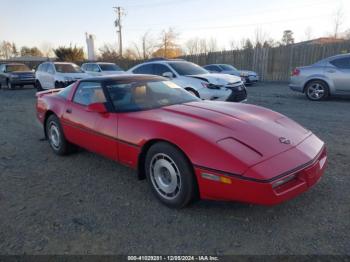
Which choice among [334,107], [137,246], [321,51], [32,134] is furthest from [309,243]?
[321,51]

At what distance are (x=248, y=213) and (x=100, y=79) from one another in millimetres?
2648

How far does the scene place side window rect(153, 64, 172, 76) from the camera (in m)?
8.70

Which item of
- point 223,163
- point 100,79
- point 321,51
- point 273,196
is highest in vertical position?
point 321,51

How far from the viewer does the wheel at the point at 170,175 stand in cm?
269

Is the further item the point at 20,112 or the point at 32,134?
the point at 20,112

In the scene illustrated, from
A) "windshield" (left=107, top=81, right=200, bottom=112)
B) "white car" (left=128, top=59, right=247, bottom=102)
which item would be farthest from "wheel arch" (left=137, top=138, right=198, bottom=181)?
"white car" (left=128, top=59, right=247, bottom=102)

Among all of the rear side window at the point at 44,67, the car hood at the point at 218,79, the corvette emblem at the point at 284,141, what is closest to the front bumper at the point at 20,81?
the rear side window at the point at 44,67

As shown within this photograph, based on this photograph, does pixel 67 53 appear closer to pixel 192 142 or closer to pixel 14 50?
pixel 192 142

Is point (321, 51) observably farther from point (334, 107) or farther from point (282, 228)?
point (282, 228)

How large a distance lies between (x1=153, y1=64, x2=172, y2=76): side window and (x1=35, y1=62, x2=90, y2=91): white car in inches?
212

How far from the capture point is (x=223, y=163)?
96.7 inches

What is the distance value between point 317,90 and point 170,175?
8580 mm

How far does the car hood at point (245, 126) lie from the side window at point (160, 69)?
5.24m

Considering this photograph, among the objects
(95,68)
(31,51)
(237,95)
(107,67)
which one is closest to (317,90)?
(237,95)
